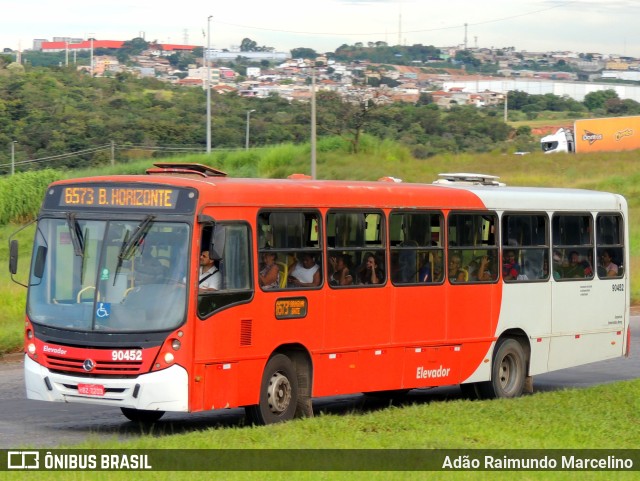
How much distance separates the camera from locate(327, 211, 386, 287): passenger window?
13.7 m

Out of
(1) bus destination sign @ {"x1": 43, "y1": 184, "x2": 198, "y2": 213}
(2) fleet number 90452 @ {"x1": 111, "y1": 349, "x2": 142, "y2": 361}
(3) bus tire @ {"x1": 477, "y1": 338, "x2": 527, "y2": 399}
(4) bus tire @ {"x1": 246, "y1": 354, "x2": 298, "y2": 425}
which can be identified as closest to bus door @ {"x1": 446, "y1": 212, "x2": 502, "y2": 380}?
(3) bus tire @ {"x1": 477, "y1": 338, "x2": 527, "y2": 399}

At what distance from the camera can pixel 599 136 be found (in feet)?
302

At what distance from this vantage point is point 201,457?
31.7 ft

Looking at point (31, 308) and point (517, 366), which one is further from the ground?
point (31, 308)

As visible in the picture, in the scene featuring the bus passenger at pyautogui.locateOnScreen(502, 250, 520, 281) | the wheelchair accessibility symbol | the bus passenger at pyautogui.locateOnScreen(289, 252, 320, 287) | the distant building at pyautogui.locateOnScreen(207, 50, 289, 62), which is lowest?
the bus passenger at pyautogui.locateOnScreen(502, 250, 520, 281)

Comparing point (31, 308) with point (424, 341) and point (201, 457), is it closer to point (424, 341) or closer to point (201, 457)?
point (201, 457)

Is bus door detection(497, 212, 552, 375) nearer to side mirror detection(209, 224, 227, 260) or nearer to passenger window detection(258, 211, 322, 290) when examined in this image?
passenger window detection(258, 211, 322, 290)

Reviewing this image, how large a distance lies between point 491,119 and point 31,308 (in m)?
94.3

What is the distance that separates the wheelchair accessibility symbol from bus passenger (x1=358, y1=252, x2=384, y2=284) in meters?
3.28

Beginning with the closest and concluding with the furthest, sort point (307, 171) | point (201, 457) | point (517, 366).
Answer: point (201, 457) < point (517, 366) < point (307, 171)

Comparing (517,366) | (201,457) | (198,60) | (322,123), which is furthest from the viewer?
(198,60)

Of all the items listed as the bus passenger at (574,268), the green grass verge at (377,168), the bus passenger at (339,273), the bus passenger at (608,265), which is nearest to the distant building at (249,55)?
the green grass verge at (377,168)

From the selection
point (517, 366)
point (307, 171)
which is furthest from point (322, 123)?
point (517, 366)

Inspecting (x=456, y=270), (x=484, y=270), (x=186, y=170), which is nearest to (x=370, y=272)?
(x=456, y=270)
